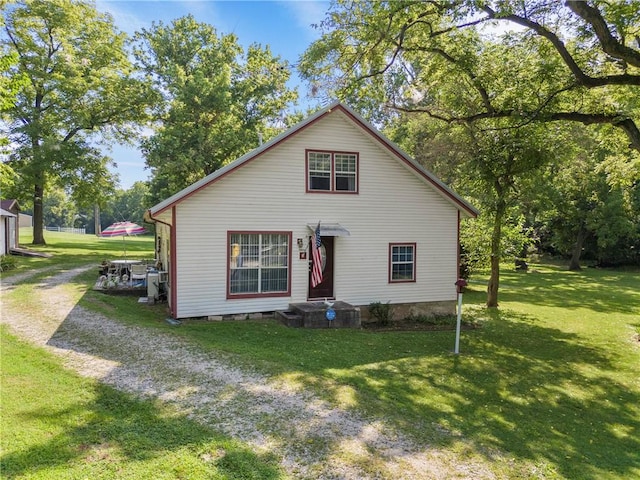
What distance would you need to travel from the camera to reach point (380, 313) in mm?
→ 14312

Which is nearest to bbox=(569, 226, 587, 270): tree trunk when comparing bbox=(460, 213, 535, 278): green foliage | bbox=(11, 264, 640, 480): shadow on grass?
bbox=(460, 213, 535, 278): green foliage

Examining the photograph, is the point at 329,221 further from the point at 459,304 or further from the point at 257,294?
the point at 459,304

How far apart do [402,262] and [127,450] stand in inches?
443

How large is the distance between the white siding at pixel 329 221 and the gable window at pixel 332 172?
0.67 feet

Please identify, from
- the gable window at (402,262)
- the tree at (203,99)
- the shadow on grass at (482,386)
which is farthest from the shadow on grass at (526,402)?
the tree at (203,99)

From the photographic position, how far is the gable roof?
11.8 m

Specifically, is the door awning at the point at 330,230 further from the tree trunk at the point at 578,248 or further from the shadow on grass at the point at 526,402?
the tree trunk at the point at 578,248

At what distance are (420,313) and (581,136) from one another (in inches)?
504

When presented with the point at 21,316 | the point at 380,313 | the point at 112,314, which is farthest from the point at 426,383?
the point at 21,316

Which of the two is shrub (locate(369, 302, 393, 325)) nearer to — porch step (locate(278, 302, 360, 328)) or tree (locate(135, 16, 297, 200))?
porch step (locate(278, 302, 360, 328))

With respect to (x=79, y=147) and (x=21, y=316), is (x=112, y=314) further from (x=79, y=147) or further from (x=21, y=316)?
(x=79, y=147)

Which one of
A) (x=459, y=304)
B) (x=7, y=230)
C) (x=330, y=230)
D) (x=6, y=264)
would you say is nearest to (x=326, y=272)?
(x=330, y=230)

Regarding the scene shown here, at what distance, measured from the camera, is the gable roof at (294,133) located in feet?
38.8

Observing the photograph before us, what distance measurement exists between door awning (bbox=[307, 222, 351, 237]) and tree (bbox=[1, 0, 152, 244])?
2167 cm
